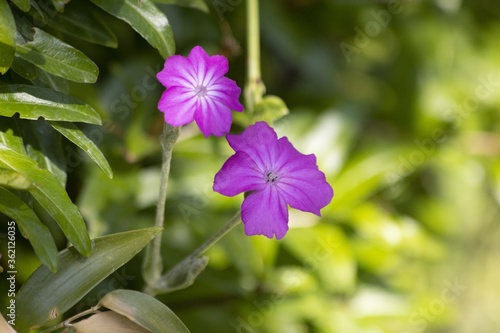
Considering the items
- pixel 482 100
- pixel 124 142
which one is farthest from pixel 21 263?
pixel 482 100

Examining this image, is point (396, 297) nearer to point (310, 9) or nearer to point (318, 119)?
point (318, 119)

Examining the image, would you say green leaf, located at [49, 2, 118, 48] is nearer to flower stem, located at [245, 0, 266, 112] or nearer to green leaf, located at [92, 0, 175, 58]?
green leaf, located at [92, 0, 175, 58]

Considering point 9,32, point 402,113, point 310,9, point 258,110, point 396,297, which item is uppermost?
point 310,9

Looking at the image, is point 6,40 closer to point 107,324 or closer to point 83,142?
point 83,142

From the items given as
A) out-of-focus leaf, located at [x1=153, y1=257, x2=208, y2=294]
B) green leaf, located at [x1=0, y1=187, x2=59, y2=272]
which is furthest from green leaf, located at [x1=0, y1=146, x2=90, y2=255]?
out-of-focus leaf, located at [x1=153, y1=257, x2=208, y2=294]

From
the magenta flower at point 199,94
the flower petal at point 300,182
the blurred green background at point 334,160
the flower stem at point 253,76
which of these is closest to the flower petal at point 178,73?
the magenta flower at point 199,94
